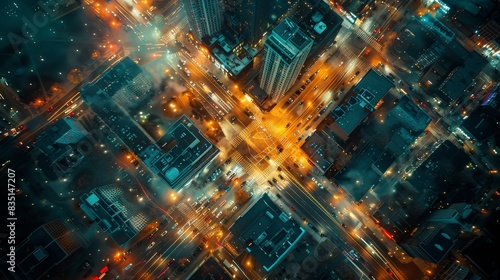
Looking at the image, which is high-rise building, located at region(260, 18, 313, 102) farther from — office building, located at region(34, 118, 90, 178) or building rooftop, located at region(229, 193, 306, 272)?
office building, located at region(34, 118, 90, 178)

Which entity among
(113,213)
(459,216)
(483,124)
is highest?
(113,213)

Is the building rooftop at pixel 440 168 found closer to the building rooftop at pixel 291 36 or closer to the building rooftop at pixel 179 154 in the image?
the building rooftop at pixel 291 36

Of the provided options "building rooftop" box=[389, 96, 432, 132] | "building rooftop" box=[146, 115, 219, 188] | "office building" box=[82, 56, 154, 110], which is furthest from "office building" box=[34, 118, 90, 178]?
"building rooftop" box=[389, 96, 432, 132]

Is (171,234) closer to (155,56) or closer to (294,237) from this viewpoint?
(294,237)

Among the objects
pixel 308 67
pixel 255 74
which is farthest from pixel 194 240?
pixel 308 67

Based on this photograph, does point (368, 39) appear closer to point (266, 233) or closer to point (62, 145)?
point (266, 233)

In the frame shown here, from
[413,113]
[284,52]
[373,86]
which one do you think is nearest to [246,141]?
[284,52]
